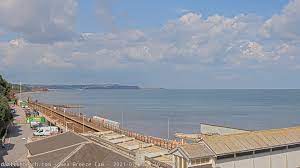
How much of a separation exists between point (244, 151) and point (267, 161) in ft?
6.94

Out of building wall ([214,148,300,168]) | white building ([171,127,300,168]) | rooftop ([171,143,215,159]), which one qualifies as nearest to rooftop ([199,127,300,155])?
white building ([171,127,300,168])

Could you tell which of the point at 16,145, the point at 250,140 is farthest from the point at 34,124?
the point at 250,140

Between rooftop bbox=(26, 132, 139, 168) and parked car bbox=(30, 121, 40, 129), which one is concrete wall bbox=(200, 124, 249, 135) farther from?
parked car bbox=(30, 121, 40, 129)

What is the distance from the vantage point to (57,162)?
24875mm

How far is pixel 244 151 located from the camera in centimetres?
2197

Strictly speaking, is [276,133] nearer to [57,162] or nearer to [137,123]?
[57,162]

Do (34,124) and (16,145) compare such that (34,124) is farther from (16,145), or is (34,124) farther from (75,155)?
(75,155)

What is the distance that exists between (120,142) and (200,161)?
16865 millimetres

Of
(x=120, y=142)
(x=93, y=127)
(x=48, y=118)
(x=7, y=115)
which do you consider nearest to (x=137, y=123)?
(x=48, y=118)

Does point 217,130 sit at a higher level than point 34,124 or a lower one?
Result: higher

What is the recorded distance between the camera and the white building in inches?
818

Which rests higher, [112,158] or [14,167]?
[112,158]

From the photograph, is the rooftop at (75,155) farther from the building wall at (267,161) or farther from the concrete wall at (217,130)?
the concrete wall at (217,130)

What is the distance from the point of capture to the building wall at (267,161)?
70.9 feet
